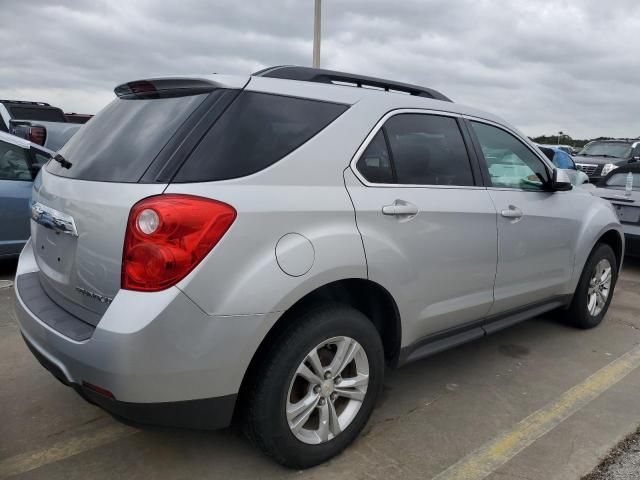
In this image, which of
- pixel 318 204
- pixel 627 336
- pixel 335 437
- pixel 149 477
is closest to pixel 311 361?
pixel 335 437

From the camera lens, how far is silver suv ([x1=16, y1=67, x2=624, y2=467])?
204cm

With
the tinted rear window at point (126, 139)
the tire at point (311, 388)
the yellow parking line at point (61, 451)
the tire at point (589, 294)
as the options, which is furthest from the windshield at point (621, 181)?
the yellow parking line at point (61, 451)

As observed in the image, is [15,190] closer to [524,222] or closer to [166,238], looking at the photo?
[166,238]

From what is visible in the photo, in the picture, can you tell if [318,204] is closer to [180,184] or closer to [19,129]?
[180,184]

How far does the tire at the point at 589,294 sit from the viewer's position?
171 inches

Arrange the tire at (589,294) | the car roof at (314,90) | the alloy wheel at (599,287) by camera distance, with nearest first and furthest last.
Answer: the car roof at (314,90)
the tire at (589,294)
the alloy wheel at (599,287)

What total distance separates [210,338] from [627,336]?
3.89 metres

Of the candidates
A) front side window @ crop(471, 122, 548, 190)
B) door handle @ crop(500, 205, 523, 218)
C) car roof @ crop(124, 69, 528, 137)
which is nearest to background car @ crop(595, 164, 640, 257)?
front side window @ crop(471, 122, 548, 190)

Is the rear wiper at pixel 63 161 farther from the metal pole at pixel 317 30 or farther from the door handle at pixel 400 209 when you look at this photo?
the metal pole at pixel 317 30

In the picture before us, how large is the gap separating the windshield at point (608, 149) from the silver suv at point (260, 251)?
41.2ft

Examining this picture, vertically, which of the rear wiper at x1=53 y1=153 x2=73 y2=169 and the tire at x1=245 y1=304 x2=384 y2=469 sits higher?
the rear wiper at x1=53 y1=153 x2=73 y2=169

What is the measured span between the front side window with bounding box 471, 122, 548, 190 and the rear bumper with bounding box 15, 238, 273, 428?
1.97 metres

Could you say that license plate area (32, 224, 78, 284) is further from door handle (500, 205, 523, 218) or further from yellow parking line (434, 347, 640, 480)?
door handle (500, 205, 523, 218)

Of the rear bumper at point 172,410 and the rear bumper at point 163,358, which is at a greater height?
the rear bumper at point 163,358
